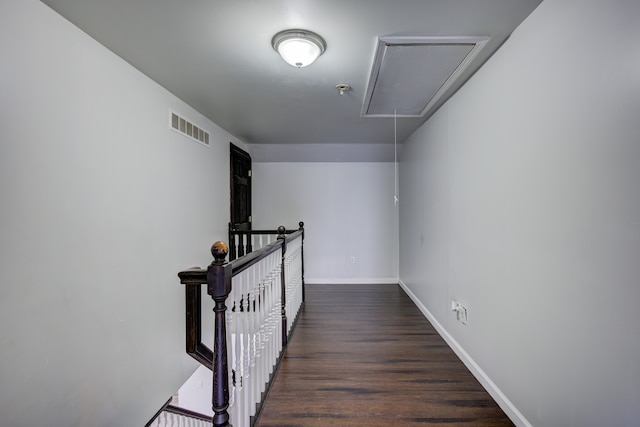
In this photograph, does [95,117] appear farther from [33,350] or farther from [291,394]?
[291,394]

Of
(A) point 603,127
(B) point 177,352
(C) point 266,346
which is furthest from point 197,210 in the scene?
(A) point 603,127

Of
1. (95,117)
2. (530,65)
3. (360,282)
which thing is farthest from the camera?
(360,282)

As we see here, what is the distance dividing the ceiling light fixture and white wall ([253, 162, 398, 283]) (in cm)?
336

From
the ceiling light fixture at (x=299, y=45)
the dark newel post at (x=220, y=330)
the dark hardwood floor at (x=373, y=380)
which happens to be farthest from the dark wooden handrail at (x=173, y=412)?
the ceiling light fixture at (x=299, y=45)

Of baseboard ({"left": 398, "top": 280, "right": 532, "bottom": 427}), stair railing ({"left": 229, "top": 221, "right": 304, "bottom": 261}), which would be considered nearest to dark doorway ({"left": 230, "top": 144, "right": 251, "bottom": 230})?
stair railing ({"left": 229, "top": 221, "right": 304, "bottom": 261})

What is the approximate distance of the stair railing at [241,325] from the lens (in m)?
1.21

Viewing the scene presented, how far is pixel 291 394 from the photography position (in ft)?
6.88

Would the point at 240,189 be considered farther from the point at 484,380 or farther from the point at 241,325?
the point at 484,380

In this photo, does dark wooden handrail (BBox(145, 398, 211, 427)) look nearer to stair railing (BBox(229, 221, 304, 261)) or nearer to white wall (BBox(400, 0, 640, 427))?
stair railing (BBox(229, 221, 304, 261))

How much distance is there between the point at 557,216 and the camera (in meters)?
1.44

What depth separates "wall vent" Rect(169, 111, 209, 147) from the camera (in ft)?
9.11

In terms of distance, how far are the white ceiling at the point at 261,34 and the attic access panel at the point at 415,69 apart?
66 mm

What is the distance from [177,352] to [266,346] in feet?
4.01

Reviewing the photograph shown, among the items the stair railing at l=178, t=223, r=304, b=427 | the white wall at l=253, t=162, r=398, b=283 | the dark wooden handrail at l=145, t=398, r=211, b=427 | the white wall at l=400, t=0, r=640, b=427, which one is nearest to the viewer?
the white wall at l=400, t=0, r=640, b=427
